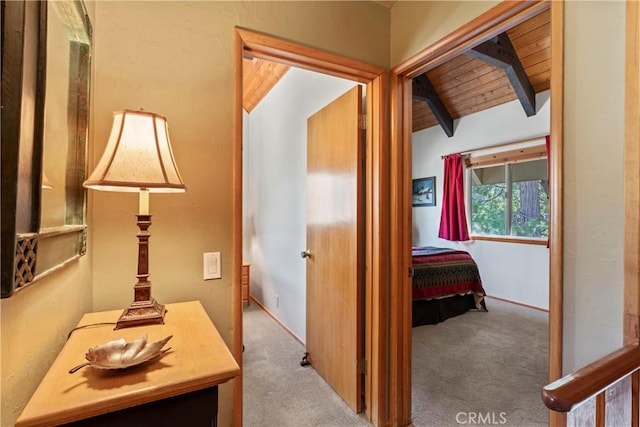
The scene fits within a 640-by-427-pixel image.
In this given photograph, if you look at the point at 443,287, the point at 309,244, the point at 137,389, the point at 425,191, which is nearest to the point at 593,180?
the point at 137,389

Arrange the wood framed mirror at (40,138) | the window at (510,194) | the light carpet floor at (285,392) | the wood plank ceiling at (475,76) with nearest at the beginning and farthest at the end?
the wood framed mirror at (40,138)
the light carpet floor at (285,392)
the wood plank ceiling at (475,76)
the window at (510,194)

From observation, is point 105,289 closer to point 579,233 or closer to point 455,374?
point 579,233

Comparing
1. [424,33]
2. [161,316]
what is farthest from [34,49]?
[424,33]

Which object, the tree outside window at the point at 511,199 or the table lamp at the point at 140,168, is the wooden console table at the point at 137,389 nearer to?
the table lamp at the point at 140,168

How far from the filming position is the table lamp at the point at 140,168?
2.89ft

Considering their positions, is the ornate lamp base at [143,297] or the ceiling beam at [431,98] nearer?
the ornate lamp base at [143,297]

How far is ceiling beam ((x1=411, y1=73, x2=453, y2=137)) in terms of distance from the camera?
4.72 meters

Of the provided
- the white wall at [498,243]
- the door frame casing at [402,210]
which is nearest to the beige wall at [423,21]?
the door frame casing at [402,210]

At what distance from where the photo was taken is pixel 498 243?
4.61m

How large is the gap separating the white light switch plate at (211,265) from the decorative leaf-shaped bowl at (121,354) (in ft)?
1.88

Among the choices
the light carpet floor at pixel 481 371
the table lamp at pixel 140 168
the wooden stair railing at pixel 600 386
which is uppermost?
the table lamp at pixel 140 168

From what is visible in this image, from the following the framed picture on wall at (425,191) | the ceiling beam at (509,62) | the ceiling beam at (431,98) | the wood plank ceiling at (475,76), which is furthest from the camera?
the framed picture on wall at (425,191)

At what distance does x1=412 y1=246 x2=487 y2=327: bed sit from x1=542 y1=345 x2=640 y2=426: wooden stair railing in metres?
2.54

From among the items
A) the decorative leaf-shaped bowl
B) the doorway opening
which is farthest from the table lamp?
the doorway opening
